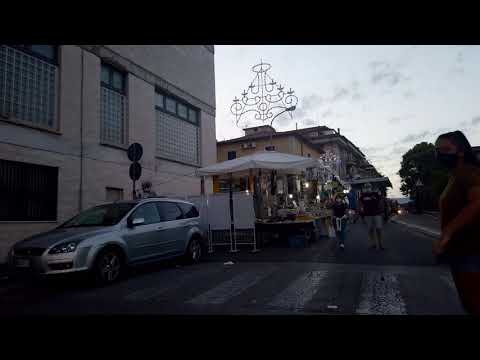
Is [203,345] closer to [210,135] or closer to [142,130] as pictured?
[142,130]

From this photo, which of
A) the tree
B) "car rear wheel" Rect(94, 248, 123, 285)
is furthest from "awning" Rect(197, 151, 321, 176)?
the tree

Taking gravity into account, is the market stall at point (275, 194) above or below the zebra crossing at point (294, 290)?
above

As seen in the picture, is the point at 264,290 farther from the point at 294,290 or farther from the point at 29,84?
the point at 29,84

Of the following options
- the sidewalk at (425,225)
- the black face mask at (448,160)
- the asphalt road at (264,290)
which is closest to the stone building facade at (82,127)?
the asphalt road at (264,290)

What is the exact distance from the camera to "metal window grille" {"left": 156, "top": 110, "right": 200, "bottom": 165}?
58.7ft

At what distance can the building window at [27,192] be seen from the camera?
10609mm

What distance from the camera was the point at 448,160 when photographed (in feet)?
9.72

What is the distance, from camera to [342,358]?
9.80ft

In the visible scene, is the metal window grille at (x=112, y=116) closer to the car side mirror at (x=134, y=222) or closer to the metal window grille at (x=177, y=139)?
the metal window grille at (x=177, y=139)

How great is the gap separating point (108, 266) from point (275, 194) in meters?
8.94

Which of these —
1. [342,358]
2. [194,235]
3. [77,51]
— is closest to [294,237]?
[194,235]

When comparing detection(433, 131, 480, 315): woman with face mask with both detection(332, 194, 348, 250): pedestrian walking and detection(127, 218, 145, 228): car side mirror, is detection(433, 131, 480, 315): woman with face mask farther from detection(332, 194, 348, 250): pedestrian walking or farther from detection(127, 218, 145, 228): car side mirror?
detection(332, 194, 348, 250): pedestrian walking

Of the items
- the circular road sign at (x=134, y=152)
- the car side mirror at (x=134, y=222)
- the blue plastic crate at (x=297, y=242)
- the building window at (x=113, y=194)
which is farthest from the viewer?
the building window at (x=113, y=194)

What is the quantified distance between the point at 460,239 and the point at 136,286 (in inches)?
225
